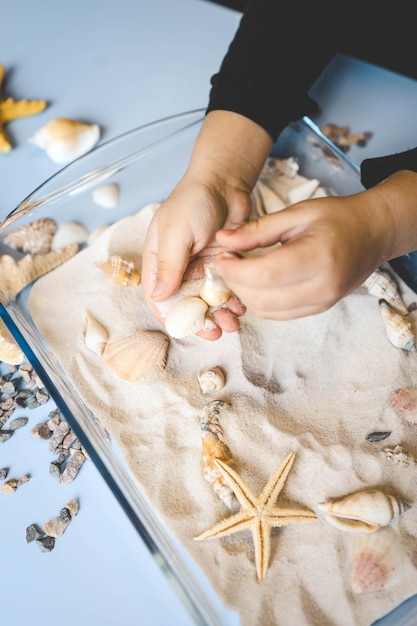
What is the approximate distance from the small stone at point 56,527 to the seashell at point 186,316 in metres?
0.28

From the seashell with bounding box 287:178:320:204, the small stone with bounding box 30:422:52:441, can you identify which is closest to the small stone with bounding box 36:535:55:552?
the small stone with bounding box 30:422:52:441

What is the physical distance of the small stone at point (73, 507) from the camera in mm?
668

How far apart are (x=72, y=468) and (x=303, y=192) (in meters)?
0.54

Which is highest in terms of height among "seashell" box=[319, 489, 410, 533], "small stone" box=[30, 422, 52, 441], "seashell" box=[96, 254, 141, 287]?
"seashell" box=[96, 254, 141, 287]

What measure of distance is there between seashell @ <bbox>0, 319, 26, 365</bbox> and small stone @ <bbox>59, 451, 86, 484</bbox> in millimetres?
157

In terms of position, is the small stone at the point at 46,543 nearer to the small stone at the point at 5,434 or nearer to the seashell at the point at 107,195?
the small stone at the point at 5,434

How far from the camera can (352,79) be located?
100cm

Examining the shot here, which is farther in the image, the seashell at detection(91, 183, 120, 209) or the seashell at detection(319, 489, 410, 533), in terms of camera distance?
the seashell at detection(91, 183, 120, 209)

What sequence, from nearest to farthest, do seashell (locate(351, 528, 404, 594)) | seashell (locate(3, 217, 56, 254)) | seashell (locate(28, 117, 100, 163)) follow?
seashell (locate(351, 528, 404, 594)) < seashell (locate(3, 217, 56, 254)) < seashell (locate(28, 117, 100, 163))

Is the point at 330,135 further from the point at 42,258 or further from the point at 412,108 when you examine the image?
the point at 42,258

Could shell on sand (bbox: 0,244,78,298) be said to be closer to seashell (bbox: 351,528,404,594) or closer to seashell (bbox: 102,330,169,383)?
seashell (bbox: 102,330,169,383)

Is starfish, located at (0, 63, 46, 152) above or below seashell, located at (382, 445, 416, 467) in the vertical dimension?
above

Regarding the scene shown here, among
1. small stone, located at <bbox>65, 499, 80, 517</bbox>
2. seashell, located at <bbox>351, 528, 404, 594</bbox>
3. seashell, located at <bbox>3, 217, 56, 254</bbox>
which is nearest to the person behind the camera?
seashell, located at <bbox>351, 528, 404, 594</bbox>

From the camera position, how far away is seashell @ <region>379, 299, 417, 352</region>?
2.31 feet
